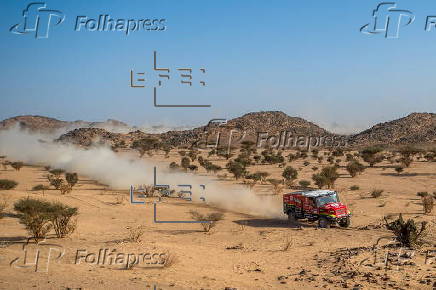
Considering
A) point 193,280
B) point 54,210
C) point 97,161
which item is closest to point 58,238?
point 54,210

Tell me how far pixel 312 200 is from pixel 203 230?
519 cm

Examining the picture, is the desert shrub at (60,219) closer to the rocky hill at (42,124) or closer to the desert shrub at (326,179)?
the desert shrub at (326,179)

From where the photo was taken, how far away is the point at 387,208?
22.0 metres

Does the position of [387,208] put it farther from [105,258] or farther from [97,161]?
[97,161]

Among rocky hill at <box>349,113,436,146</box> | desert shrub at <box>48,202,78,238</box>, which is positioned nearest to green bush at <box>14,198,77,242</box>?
desert shrub at <box>48,202,78,238</box>

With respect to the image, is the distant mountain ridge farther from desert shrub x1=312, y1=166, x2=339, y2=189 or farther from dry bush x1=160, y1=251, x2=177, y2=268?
dry bush x1=160, y1=251, x2=177, y2=268

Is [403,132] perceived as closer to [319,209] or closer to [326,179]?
[326,179]

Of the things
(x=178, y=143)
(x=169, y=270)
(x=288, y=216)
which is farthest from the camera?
(x=178, y=143)

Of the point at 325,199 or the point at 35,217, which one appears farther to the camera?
the point at 325,199

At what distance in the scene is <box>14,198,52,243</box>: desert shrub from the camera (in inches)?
534

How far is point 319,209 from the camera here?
59.4ft

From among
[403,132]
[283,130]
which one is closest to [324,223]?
[283,130]

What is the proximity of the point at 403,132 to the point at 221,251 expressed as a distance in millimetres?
98820

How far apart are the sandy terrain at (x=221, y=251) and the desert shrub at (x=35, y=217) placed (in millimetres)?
494
